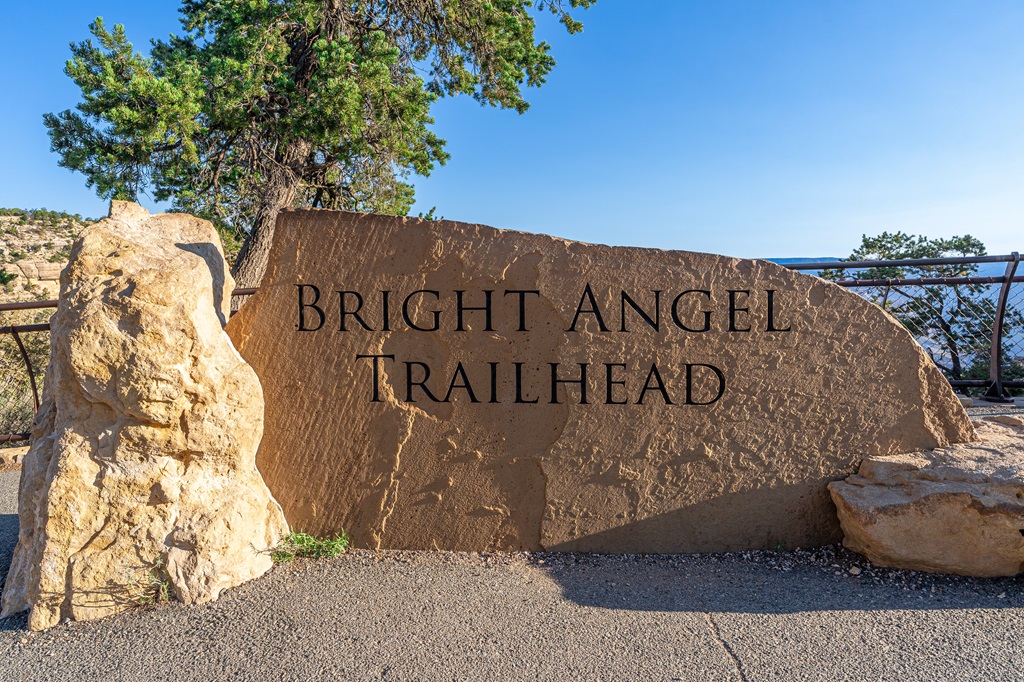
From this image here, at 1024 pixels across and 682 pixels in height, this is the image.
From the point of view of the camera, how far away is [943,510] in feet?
Result: 8.88

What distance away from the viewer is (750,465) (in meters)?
3.01

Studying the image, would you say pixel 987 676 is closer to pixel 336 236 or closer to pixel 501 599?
pixel 501 599

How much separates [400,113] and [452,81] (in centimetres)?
191

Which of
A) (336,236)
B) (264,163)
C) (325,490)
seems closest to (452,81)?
(264,163)

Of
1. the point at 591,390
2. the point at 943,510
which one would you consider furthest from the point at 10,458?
the point at 943,510

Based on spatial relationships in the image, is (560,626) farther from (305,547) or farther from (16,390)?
(16,390)

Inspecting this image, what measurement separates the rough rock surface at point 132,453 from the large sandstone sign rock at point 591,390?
0.39 meters

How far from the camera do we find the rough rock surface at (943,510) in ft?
8.72

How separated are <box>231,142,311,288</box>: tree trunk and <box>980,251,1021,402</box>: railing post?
24.7 feet

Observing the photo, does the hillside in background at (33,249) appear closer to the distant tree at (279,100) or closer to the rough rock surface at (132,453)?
the distant tree at (279,100)

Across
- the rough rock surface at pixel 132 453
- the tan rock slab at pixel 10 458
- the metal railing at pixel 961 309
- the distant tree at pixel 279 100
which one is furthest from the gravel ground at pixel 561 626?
the distant tree at pixel 279 100

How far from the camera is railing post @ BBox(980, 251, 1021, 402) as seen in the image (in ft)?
16.0

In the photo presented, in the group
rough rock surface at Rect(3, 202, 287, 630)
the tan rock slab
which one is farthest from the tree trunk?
rough rock surface at Rect(3, 202, 287, 630)

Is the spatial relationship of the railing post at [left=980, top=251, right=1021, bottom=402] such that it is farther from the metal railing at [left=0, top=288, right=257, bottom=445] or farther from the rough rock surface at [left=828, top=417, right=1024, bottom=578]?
the metal railing at [left=0, top=288, right=257, bottom=445]
